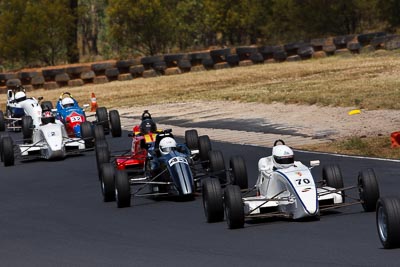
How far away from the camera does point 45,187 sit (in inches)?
754

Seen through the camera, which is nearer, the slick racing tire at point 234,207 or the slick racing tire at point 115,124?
the slick racing tire at point 234,207

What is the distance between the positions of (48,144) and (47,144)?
0.07 m

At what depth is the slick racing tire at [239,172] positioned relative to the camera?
15836mm

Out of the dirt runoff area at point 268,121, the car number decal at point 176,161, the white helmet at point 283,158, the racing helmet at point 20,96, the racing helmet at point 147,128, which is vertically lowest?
the dirt runoff area at point 268,121

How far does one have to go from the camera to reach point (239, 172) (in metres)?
15.9

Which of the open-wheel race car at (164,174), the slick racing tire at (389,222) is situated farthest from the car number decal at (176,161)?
the slick racing tire at (389,222)

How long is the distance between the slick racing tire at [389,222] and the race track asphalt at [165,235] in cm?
13

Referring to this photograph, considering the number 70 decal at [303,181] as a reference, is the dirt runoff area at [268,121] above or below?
below

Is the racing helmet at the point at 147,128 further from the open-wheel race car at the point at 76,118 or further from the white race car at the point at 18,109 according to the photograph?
the white race car at the point at 18,109

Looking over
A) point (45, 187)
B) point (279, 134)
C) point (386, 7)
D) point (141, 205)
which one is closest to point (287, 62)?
point (386, 7)

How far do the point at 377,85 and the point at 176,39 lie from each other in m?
22.3

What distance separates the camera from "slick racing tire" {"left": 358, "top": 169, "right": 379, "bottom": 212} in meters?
13.2

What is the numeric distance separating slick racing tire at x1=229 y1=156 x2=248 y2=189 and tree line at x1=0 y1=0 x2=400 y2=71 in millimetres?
31986

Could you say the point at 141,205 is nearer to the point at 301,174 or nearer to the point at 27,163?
the point at 301,174
